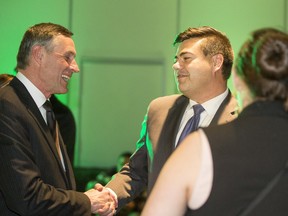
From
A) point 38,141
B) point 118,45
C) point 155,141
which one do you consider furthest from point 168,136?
point 118,45

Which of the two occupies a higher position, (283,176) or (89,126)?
(283,176)

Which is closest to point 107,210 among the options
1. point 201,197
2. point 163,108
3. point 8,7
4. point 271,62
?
point 163,108

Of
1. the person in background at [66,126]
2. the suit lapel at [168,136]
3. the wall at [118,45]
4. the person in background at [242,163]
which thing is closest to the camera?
the person in background at [242,163]

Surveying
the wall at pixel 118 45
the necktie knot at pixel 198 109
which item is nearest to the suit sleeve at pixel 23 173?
the necktie knot at pixel 198 109

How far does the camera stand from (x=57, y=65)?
264 cm

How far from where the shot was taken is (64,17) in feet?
19.4

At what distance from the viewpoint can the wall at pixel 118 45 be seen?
590 cm

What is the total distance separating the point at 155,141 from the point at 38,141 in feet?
1.94

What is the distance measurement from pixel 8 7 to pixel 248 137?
486 centimetres

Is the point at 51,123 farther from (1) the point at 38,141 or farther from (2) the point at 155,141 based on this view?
(2) the point at 155,141

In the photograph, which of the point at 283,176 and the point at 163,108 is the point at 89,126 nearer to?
the point at 163,108

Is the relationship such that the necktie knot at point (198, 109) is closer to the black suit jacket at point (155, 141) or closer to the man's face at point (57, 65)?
the black suit jacket at point (155, 141)

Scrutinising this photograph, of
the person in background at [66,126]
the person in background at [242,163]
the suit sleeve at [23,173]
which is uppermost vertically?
the person in background at [242,163]

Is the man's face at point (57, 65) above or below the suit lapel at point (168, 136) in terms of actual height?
above
